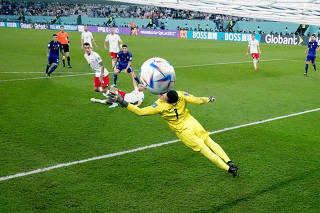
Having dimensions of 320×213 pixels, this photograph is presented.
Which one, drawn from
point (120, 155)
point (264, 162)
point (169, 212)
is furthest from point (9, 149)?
point (264, 162)

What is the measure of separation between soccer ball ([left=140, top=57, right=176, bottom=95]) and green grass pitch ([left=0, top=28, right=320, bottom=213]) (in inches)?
66.1

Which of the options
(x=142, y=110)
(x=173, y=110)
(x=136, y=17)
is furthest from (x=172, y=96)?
(x=136, y=17)

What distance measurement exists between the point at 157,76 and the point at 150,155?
8.46 feet

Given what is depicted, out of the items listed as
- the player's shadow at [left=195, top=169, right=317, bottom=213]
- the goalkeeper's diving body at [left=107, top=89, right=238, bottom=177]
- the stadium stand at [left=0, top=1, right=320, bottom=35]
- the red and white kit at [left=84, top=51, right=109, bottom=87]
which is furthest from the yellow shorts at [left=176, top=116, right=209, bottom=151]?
the stadium stand at [left=0, top=1, right=320, bottom=35]

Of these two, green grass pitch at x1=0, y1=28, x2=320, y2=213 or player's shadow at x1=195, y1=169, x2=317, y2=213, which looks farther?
green grass pitch at x1=0, y1=28, x2=320, y2=213

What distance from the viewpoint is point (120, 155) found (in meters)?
6.52

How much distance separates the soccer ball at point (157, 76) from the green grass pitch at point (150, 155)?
1680 millimetres

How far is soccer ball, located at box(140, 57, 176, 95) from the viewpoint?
434 centimetres

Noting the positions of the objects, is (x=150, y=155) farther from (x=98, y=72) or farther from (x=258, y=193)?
(x=98, y=72)

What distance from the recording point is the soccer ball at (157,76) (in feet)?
14.2

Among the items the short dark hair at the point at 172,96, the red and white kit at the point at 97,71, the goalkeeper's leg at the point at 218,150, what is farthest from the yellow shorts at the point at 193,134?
the red and white kit at the point at 97,71

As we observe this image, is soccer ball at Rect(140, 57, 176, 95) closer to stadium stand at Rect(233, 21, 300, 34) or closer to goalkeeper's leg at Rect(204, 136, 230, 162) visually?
goalkeeper's leg at Rect(204, 136, 230, 162)

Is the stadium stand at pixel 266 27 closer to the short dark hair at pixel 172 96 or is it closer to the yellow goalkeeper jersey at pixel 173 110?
the yellow goalkeeper jersey at pixel 173 110

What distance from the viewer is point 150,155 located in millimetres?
6531
